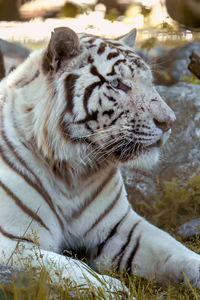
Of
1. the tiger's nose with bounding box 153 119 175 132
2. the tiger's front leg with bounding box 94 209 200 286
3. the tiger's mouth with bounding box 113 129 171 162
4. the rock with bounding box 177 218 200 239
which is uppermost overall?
the tiger's nose with bounding box 153 119 175 132

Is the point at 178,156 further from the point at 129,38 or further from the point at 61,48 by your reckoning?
→ the point at 61,48

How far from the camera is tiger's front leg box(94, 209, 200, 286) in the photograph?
233 centimetres

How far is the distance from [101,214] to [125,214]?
181mm

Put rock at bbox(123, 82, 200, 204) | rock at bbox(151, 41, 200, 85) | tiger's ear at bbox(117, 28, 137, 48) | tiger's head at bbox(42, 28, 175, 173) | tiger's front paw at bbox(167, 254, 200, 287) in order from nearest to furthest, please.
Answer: tiger's front paw at bbox(167, 254, 200, 287), tiger's head at bbox(42, 28, 175, 173), tiger's ear at bbox(117, 28, 137, 48), rock at bbox(123, 82, 200, 204), rock at bbox(151, 41, 200, 85)

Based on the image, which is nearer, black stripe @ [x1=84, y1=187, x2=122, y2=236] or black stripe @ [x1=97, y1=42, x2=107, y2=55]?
black stripe @ [x1=97, y1=42, x2=107, y2=55]

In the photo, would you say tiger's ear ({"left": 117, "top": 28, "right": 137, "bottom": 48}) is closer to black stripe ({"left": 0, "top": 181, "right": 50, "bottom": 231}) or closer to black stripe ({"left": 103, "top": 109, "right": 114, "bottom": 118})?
black stripe ({"left": 103, "top": 109, "right": 114, "bottom": 118})

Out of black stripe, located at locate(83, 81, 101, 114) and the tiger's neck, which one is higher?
black stripe, located at locate(83, 81, 101, 114)

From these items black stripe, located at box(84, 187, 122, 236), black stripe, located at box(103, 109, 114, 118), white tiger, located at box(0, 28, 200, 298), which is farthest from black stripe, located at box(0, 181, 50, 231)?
black stripe, located at box(103, 109, 114, 118)

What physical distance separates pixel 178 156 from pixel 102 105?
77.8 inches

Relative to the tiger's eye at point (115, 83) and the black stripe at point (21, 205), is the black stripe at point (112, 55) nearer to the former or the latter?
the tiger's eye at point (115, 83)

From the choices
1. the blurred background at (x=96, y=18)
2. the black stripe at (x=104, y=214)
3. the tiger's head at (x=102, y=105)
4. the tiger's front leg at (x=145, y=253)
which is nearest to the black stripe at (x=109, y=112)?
the tiger's head at (x=102, y=105)

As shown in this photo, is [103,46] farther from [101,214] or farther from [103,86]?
[101,214]

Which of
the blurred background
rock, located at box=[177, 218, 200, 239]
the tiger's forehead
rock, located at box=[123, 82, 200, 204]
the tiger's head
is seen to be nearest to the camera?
the tiger's head

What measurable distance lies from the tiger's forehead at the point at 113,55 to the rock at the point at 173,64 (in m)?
2.86
